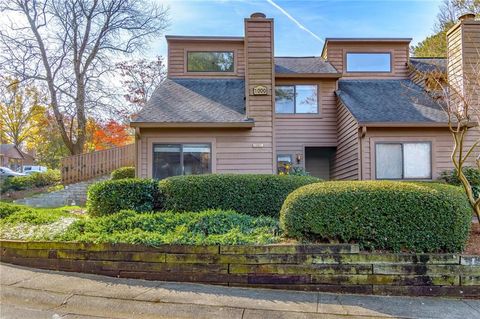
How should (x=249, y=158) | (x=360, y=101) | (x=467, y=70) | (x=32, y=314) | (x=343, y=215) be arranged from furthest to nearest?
(x=360, y=101), (x=467, y=70), (x=249, y=158), (x=343, y=215), (x=32, y=314)

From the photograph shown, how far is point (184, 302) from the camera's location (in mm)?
3627

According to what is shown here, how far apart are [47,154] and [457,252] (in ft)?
128

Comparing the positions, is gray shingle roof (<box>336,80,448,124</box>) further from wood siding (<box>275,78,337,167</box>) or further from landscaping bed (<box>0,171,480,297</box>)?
landscaping bed (<box>0,171,480,297</box>)

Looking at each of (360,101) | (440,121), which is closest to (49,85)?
(360,101)

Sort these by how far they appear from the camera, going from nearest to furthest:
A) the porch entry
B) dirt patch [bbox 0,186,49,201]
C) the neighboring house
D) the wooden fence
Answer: the porch entry < dirt patch [bbox 0,186,49,201] < the wooden fence < the neighboring house

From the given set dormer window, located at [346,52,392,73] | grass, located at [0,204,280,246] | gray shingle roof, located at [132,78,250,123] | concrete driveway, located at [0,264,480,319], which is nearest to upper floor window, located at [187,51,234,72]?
gray shingle roof, located at [132,78,250,123]

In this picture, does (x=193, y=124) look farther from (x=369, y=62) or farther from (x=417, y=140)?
(x=369, y=62)

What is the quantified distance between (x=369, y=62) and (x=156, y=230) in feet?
38.1

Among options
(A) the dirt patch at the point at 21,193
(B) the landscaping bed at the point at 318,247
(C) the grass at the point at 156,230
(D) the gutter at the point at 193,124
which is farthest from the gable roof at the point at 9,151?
(B) the landscaping bed at the point at 318,247

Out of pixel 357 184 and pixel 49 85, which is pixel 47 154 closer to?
pixel 49 85

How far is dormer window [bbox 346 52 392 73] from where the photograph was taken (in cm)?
1312

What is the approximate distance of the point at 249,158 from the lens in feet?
32.2

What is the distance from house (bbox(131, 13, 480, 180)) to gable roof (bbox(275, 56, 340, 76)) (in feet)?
0.13

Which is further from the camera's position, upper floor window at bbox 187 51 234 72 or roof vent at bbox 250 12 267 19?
upper floor window at bbox 187 51 234 72
